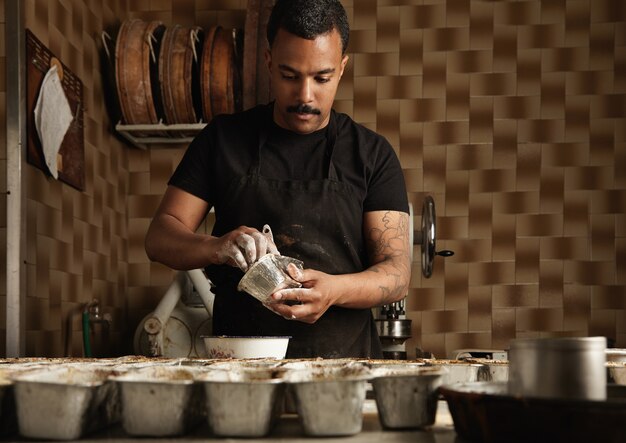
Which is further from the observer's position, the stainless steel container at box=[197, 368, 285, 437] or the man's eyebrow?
the man's eyebrow

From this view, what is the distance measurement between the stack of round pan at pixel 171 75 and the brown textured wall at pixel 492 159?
0.95 feet

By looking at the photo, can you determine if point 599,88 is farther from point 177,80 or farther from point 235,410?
point 235,410

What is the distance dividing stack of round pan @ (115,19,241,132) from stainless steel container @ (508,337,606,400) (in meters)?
2.84

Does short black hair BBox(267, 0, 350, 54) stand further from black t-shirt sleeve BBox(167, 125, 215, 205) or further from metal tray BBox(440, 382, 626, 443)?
metal tray BBox(440, 382, 626, 443)

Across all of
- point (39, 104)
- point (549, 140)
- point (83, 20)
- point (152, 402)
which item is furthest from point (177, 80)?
point (152, 402)

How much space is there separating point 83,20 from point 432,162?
6.10 ft

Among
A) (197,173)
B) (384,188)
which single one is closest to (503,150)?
(384,188)

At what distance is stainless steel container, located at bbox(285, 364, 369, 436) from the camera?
3.11ft

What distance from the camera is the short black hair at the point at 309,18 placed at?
2.18 meters

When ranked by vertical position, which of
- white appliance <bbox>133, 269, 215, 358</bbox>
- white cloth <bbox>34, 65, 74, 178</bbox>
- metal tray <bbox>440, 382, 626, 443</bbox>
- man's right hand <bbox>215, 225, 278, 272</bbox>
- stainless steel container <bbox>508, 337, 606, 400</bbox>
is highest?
white cloth <bbox>34, 65, 74, 178</bbox>

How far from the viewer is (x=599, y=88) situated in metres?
3.84

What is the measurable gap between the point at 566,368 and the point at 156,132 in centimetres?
308

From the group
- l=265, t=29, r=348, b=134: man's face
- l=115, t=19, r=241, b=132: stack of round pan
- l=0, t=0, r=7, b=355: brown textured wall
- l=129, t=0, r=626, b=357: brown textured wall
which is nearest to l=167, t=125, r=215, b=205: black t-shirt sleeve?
l=265, t=29, r=348, b=134: man's face

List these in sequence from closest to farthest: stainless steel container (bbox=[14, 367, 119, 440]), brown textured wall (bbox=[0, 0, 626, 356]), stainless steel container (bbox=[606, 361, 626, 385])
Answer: stainless steel container (bbox=[14, 367, 119, 440]), stainless steel container (bbox=[606, 361, 626, 385]), brown textured wall (bbox=[0, 0, 626, 356])
